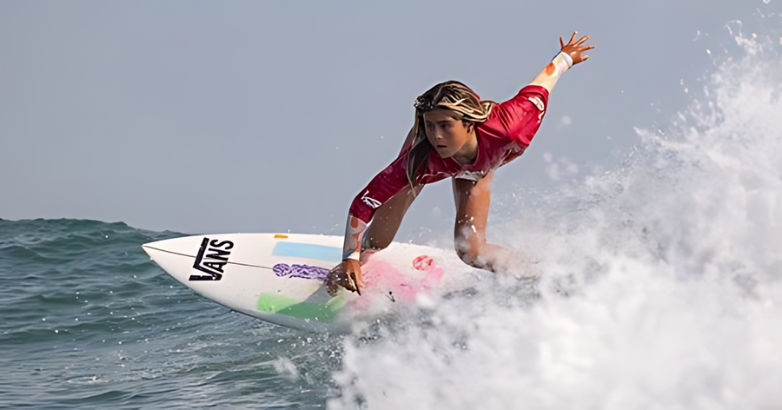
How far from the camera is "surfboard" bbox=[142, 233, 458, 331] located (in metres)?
6.00

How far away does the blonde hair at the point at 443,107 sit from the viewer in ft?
14.0

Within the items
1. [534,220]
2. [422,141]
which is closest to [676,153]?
[534,220]

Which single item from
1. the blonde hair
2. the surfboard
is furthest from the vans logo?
the blonde hair

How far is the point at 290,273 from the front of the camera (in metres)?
6.29

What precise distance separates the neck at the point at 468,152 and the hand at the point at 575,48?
3.39 ft

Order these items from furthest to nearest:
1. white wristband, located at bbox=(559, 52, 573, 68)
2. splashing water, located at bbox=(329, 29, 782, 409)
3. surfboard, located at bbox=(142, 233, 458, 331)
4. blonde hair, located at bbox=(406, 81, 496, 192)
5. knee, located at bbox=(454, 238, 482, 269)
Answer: surfboard, located at bbox=(142, 233, 458, 331) → knee, located at bbox=(454, 238, 482, 269) → white wristband, located at bbox=(559, 52, 573, 68) → blonde hair, located at bbox=(406, 81, 496, 192) → splashing water, located at bbox=(329, 29, 782, 409)

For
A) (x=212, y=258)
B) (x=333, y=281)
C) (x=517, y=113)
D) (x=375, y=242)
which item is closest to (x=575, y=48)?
(x=517, y=113)

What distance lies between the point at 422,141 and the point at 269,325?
9.33ft

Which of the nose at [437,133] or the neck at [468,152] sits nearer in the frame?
the nose at [437,133]

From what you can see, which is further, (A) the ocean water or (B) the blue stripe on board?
(B) the blue stripe on board

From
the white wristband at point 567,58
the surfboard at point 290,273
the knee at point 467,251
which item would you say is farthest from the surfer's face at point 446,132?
the surfboard at point 290,273

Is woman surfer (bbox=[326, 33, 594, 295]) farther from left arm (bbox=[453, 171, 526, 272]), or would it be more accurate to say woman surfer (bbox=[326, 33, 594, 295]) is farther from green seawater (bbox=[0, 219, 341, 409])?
green seawater (bbox=[0, 219, 341, 409])

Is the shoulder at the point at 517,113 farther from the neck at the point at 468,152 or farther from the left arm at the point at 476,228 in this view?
the left arm at the point at 476,228

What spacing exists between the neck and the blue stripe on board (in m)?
2.01
